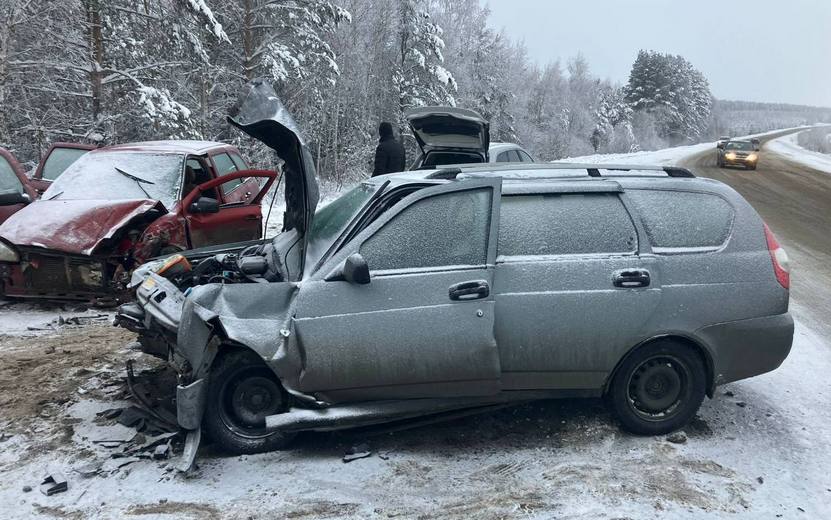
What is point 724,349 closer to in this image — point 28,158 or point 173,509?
point 173,509

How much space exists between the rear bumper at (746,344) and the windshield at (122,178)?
5.78 m

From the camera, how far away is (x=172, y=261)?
4.59 metres

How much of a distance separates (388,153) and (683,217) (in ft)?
18.6

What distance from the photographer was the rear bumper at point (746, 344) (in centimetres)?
385

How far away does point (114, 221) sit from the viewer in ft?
20.3

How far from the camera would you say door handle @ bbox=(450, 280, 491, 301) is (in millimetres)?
3582

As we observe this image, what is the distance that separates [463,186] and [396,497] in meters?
1.96

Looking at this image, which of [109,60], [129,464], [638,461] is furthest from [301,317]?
[109,60]

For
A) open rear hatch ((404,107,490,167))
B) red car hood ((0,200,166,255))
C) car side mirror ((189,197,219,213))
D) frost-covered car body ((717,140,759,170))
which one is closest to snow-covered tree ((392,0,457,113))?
frost-covered car body ((717,140,759,170))

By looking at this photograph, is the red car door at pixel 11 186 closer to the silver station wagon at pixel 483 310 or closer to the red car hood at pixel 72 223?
the red car hood at pixel 72 223

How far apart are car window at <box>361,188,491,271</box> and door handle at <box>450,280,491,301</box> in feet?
0.52

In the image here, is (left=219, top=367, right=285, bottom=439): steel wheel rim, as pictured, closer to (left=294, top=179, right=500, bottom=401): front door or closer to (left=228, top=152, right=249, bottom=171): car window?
(left=294, top=179, right=500, bottom=401): front door

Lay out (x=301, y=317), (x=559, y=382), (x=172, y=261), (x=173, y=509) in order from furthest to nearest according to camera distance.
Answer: (x=172, y=261), (x=559, y=382), (x=301, y=317), (x=173, y=509)

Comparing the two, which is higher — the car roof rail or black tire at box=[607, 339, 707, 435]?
the car roof rail
